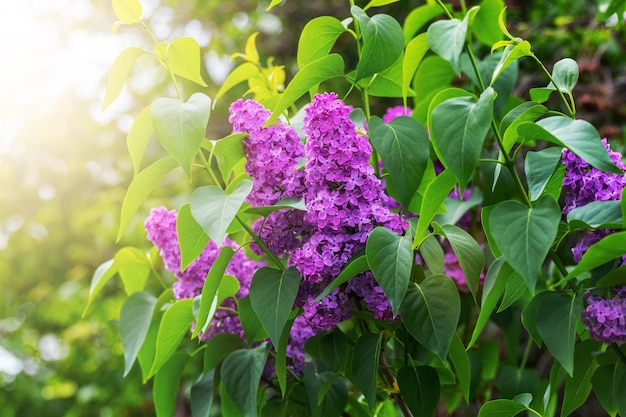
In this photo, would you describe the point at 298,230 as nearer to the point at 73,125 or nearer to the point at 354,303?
the point at 354,303

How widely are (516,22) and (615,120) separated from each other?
0.34m

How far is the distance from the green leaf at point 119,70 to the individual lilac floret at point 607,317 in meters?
0.47

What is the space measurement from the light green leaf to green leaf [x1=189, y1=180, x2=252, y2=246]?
0.06 metres

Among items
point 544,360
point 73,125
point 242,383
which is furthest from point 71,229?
point 242,383

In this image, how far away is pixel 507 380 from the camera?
1.03 m

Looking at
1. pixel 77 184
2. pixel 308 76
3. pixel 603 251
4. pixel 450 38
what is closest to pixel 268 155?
pixel 308 76

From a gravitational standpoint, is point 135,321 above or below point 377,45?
below

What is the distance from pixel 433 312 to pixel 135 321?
35 centimetres

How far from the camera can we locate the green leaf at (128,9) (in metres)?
0.73

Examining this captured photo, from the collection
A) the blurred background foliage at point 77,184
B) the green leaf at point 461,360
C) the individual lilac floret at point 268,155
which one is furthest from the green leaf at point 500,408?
the blurred background foliage at point 77,184

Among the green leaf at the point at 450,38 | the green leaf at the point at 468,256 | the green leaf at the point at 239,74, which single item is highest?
the green leaf at the point at 450,38

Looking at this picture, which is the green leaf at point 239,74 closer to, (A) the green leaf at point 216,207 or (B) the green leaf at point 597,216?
(A) the green leaf at point 216,207

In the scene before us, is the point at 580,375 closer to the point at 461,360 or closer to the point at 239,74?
the point at 461,360

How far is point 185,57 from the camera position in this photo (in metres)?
0.72
